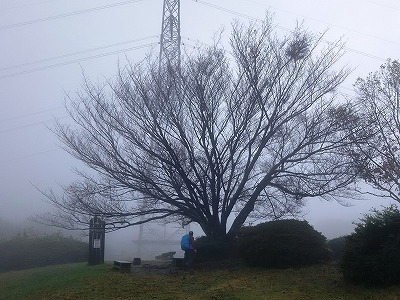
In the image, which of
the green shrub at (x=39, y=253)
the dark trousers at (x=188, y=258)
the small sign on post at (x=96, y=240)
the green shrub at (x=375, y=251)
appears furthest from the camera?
the green shrub at (x=39, y=253)

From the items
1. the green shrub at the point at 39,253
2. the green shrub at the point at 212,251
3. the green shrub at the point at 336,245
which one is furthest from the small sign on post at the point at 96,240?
the green shrub at the point at 336,245

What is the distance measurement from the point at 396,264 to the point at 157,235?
22354mm

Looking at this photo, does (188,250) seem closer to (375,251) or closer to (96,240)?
(96,240)

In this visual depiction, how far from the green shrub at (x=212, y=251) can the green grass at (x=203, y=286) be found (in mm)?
1607

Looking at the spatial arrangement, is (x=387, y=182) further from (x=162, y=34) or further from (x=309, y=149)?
(x=162, y=34)

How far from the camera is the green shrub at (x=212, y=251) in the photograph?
19.7 m

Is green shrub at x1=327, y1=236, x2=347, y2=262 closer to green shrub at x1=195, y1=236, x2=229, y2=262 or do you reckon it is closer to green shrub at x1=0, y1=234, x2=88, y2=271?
green shrub at x1=195, y1=236, x2=229, y2=262

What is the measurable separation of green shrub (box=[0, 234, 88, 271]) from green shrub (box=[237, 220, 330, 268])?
1182cm

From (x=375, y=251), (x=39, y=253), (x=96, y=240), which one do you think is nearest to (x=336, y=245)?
(x=375, y=251)

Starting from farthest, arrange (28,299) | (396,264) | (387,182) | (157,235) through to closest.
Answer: (157,235) → (387,182) → (28,299) → (396,264)

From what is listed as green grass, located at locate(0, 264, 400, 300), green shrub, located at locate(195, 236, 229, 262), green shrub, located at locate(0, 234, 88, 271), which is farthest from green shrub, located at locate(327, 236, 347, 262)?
green shrub, located at locate(0, 234, 88, 271)

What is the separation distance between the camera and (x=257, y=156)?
20.1m

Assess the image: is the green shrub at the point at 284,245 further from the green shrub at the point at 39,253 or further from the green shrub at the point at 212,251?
the green shrub at the point at 39,253

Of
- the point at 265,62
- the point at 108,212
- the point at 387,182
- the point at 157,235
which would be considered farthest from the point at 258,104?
the point at 157,235
